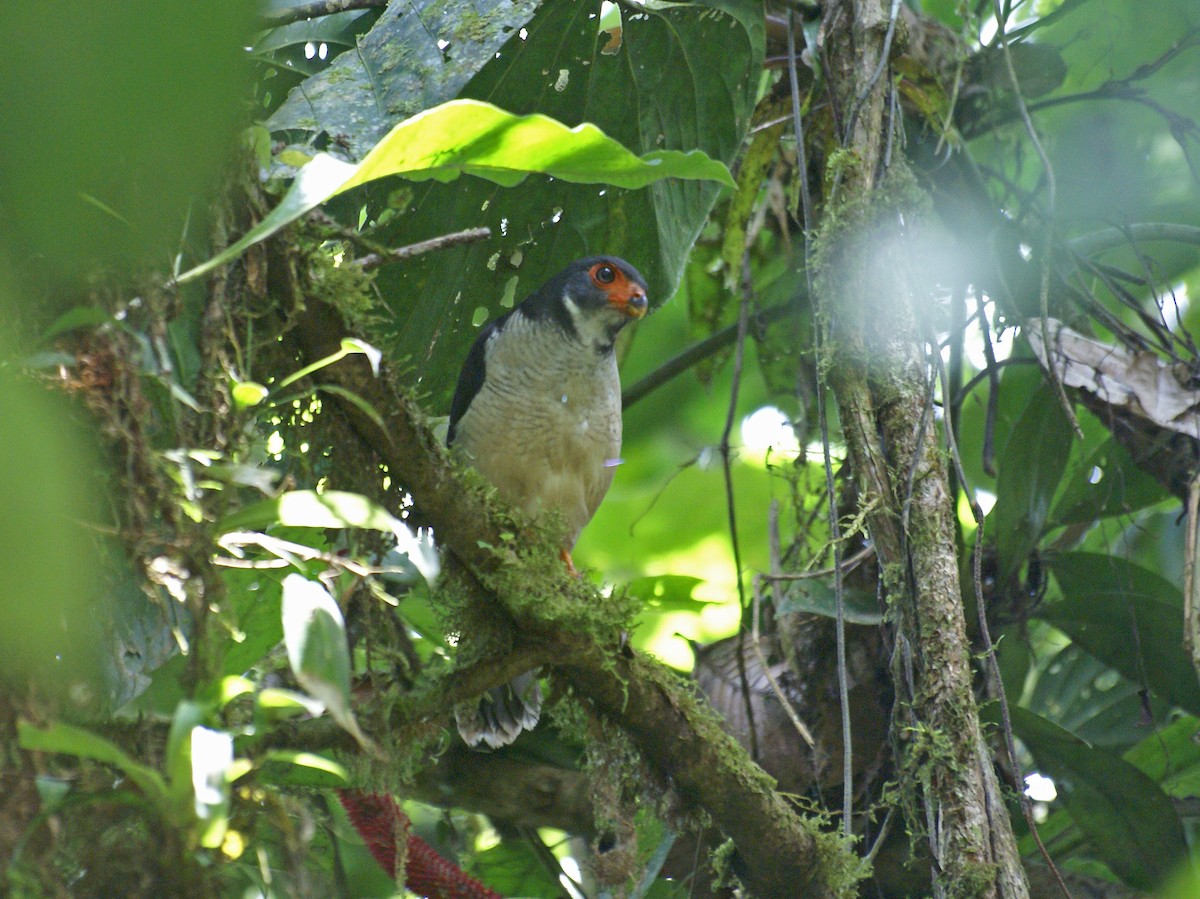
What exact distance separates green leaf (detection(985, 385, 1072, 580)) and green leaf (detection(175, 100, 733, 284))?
218 centimetres

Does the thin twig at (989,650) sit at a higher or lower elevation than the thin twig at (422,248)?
lower

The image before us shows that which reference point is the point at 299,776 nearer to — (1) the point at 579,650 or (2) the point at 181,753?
(1) the point at 579,650

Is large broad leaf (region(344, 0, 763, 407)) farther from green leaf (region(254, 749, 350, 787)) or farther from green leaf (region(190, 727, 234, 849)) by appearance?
green leaf (region(190, 727, 234, 849))

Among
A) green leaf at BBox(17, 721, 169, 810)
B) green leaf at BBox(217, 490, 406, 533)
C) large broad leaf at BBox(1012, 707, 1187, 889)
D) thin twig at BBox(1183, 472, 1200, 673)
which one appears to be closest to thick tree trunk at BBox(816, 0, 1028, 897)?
thin twig at BBox(1183, 472, 1200, 673)

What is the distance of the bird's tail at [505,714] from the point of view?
3254 millimetres

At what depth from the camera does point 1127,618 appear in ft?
11.4

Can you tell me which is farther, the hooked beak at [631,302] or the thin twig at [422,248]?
the hooked beak at [631,302]

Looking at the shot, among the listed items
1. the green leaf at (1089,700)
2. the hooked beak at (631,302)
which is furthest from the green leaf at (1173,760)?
the hooked beak at (631,302)

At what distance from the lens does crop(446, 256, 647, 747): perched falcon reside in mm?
3543

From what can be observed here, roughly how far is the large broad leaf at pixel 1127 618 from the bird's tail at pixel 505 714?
168 centimetres

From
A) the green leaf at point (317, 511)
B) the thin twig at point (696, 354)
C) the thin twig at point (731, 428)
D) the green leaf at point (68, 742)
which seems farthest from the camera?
the thin twig at point (696, 354)

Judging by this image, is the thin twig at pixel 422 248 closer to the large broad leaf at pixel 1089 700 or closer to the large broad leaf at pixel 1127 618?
the large broad leaf at pixel 1127 618

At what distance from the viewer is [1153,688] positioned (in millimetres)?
3486

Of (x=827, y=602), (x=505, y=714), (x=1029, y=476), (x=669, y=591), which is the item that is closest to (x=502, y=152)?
(x=827, y=602)
